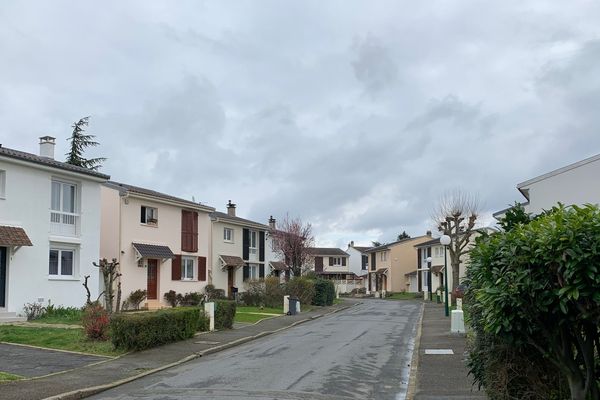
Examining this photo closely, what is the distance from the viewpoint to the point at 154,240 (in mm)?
33219

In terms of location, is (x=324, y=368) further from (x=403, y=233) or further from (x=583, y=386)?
(x=403, y=233)

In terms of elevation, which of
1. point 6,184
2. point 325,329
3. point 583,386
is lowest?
point 325,329

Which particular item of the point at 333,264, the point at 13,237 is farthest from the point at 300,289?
the point at 333,264

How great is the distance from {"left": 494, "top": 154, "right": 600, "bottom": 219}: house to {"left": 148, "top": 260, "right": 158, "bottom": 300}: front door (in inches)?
734

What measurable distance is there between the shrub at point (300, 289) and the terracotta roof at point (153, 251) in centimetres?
743

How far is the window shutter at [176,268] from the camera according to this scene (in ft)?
115

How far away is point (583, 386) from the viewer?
19.4 feet

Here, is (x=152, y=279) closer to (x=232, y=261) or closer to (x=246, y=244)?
(x=232, y=261)

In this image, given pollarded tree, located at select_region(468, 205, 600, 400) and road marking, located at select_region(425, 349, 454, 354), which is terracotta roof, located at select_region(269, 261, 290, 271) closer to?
road marking, located at select_region(425, 349, 454, 354)

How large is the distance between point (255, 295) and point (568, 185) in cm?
1895

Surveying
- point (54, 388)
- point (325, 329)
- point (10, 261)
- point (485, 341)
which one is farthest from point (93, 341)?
point (485, 341)

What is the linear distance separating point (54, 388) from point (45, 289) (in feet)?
48.2

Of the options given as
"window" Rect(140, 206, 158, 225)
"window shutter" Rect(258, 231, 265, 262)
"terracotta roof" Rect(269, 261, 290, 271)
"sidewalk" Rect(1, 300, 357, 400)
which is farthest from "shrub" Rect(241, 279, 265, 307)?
"sidewalk" Rect(1, 300, 357, 400)

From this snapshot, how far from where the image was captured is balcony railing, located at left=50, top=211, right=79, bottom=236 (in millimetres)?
25281
